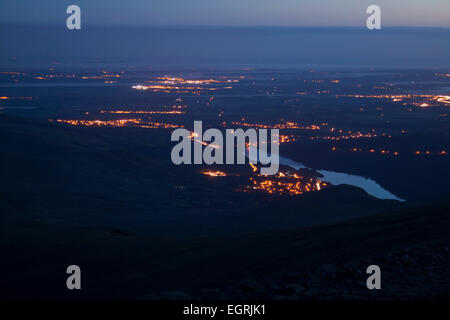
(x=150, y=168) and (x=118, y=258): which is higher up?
(x=150, y=168)

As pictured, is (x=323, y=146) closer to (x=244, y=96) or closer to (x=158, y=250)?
(x=158, y=250)

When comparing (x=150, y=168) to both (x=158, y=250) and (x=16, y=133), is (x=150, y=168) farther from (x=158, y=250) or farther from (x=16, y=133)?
(x=158, y=250)

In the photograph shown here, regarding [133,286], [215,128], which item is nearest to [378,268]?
[133,286]

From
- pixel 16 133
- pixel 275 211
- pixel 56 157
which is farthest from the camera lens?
pixel 16 133

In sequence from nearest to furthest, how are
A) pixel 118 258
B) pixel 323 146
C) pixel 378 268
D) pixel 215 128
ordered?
pixel 378 268 < pixel 118 258 < pixel 323 146 < pixel 215 128

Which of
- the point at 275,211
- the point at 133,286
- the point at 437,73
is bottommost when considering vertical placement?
the point at 133,286

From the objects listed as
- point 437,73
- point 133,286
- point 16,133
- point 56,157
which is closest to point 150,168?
point 56,157

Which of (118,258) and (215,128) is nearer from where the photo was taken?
(118,258)
